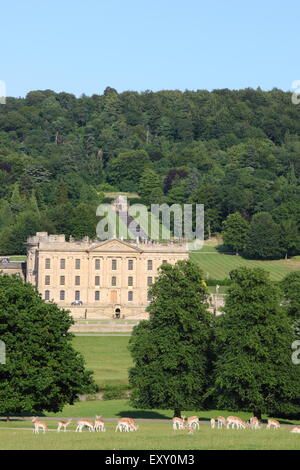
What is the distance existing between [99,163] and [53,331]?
13903 centimetres

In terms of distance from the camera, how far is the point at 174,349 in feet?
170

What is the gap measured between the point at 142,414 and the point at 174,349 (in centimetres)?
410

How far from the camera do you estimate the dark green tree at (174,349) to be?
5134 cm

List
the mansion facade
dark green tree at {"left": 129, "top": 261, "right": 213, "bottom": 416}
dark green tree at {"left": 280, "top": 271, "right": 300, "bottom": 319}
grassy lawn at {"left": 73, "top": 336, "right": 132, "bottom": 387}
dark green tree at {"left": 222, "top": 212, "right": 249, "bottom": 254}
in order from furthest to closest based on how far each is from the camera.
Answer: dark green tree at {"left": 222, "top": 212, "right": 249, "bottom": 254} → the mansion facade → grassy lawn at {"left": 73, "top": 336, "right": 132, "bottom": 387} → dark green tree at {"left": 280, "top": 271, "right": 300, "bottom": 319} → dark green tree at {"left": 129, "top": 261, "right": 213, "bottom": 416}

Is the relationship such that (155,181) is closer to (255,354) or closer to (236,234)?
(236,234)

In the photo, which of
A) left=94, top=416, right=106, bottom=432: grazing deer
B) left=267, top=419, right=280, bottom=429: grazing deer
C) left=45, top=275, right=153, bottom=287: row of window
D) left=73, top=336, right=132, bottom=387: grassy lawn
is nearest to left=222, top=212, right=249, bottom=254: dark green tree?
left=45, top=275, right=153, bottom=287: row of window

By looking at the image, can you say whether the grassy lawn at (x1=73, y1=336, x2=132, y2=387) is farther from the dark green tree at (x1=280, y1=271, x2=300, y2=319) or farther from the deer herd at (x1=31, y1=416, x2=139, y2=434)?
the deer herd at (x1=31, y1=416, x2=139, y2=434)

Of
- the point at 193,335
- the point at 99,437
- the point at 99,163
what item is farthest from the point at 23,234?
the point at 99,437

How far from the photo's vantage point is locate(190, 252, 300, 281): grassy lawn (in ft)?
382

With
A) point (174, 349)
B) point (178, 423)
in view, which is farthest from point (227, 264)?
point (178, 423)

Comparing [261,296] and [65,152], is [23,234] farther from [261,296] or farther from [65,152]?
[261,296]

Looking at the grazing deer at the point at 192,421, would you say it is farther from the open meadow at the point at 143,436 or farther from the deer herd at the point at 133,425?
the open meadow at the point at 143,436

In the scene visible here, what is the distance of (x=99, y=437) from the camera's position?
35.5 meters

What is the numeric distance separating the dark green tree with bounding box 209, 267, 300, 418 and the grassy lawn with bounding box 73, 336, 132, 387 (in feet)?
44.6
